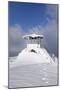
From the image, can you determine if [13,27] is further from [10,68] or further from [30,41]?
[10,68]

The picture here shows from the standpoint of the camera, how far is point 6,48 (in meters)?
2.75

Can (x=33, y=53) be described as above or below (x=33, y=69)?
above

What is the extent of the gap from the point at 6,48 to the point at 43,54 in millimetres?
530

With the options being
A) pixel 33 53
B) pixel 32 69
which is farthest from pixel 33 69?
pixel 33 53

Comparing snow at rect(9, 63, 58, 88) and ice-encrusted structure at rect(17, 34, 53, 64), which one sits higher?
ice-encrusted structure at rect(17, 34, 53, 64)

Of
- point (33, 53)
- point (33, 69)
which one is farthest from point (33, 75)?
point (33, 53)

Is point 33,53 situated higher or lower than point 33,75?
higher

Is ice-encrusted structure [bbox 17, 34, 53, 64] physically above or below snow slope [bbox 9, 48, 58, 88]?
above

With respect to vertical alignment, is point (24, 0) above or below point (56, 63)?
above

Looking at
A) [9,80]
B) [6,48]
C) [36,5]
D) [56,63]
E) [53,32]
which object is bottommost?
[9,80]

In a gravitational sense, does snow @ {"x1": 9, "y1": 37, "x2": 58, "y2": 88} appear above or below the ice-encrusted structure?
below

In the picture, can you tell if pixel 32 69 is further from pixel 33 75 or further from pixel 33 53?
pixel 33 53

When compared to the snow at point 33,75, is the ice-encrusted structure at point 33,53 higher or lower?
higher

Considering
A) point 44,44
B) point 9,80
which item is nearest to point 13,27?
point 44,44
